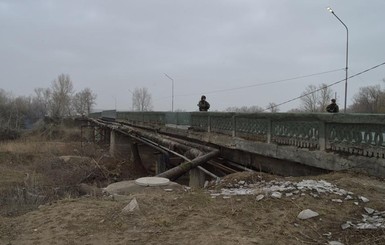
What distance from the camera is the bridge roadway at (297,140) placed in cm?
703

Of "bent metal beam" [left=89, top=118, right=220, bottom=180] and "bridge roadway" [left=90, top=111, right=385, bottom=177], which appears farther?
"bent metal beam" [left=89, top=118, right=220, bottom=180]

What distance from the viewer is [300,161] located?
8.74 meters

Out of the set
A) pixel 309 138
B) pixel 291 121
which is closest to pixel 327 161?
pixel 309 138

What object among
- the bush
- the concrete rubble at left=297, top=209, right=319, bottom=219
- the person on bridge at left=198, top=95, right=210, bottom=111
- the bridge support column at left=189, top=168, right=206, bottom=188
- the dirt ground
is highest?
the person on bridge at left=198, top=95, right=210, bottom=111

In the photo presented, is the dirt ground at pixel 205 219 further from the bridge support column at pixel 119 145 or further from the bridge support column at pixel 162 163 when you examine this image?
the bridge support column at pixel 119 145

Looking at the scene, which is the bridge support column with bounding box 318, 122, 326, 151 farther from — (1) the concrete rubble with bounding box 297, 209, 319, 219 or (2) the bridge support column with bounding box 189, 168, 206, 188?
(2) the bridge support column with bounding box 189, 168, 206, 188

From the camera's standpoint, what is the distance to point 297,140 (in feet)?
29.5

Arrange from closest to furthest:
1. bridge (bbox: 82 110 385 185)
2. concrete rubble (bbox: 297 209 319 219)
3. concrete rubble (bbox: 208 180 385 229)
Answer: concrete rubble (bbox: 208 180 385 229) < concrete rubble (bbox: 297 209 319 219) < bridge (bbox: 82 110 385 185)

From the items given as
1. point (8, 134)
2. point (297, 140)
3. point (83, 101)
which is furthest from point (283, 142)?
point (83, 101)

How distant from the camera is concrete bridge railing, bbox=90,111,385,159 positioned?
6945mm

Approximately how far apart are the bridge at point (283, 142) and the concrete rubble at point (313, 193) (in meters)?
1.09

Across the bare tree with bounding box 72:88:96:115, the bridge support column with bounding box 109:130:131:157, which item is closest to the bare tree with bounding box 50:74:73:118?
the bare tree with bounding box 72:88:96:115

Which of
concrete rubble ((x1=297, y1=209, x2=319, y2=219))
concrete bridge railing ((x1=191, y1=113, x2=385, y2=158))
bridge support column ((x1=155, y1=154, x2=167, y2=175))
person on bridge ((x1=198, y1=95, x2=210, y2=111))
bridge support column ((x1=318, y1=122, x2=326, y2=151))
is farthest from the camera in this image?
bridge support column ((x1=155, y1=154, x2=167, y2=175))

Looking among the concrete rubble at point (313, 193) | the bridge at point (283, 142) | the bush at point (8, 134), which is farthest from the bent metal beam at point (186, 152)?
the bush at point (8, 134)
